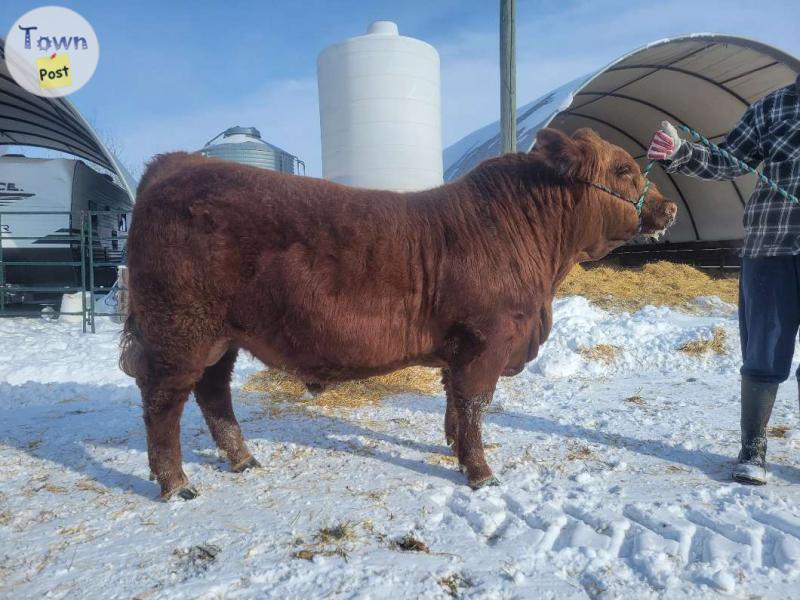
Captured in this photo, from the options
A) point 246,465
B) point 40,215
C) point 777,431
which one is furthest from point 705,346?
point 40,215

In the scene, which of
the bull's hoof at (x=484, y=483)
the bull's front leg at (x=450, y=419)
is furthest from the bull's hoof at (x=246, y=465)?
the bull's hoof at (x=484, y=483)

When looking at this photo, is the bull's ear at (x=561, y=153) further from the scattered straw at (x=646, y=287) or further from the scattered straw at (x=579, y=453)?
the scattered straw at (x=646, y=287)

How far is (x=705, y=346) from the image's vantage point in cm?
582

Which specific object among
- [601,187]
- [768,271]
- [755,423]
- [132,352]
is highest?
[601,187]

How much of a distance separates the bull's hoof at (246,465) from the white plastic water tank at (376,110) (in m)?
4.81

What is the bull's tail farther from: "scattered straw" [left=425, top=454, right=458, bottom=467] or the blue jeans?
the blue jeans

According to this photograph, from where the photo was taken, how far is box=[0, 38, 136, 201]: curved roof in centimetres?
1193

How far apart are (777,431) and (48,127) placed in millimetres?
20030

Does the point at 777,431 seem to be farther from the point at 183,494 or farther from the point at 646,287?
the point at 646,287

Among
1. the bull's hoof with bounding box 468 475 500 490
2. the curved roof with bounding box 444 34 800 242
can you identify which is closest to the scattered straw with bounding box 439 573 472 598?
the bull's hoof with bounding box 468 475 500 490

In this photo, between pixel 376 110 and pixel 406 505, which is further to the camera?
pixel 376 110

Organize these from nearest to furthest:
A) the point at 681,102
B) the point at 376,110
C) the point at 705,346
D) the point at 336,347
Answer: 1. the point at 336,347
2. the point at 705,346
3. the point at 376,110
4. the point at 681,102

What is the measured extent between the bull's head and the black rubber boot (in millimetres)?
1005

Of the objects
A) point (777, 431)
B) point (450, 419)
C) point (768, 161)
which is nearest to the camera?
point (768, 161)
